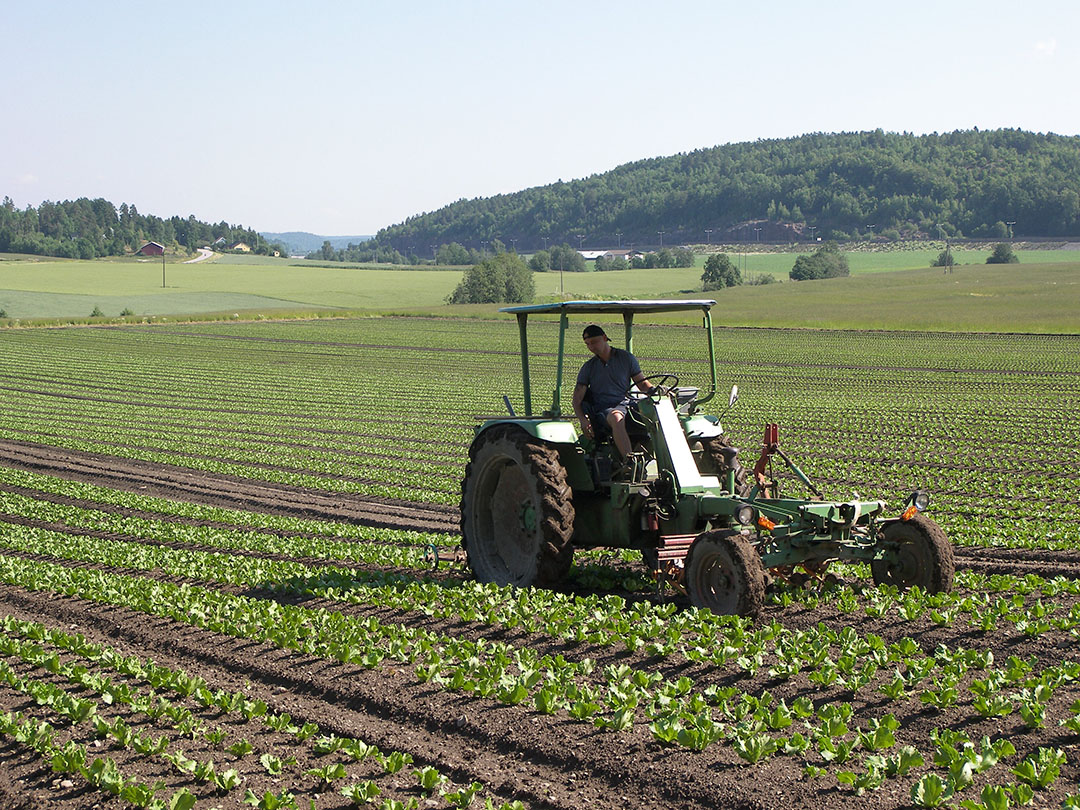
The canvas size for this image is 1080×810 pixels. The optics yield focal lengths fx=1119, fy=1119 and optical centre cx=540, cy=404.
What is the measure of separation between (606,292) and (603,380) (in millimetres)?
104612

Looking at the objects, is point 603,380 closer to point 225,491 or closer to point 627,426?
point 627,426

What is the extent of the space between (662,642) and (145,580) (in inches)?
239

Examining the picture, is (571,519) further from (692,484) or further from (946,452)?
(946,452)

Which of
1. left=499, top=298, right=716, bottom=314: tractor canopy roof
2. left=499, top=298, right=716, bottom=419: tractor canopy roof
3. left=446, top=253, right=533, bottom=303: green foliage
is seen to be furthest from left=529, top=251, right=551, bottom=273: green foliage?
left=499, top=298, right=716, bottom=314: tractor canopy roof

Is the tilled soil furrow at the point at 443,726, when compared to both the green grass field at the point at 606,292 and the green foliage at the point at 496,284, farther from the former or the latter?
the green foliage at the point at 496,284

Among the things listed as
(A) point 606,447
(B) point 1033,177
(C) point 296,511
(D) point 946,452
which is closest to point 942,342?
(D) point 946,452

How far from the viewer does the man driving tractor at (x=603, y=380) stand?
1019 centimetres

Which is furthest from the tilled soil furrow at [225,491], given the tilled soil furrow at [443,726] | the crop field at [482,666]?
the tilled soil furrow at [443,726]

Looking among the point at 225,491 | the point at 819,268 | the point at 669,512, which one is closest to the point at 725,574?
the point at 669,512

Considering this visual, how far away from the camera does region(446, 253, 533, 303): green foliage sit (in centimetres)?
10625

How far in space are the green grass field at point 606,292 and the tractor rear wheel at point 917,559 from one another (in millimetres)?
52363

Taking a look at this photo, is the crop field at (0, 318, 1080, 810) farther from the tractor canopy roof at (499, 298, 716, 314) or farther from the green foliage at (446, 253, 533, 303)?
the green foliage at (446, 253, 533, 303)

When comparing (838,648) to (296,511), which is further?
(296,511)

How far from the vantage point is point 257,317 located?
266ft
